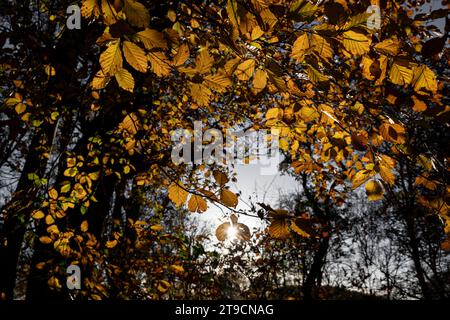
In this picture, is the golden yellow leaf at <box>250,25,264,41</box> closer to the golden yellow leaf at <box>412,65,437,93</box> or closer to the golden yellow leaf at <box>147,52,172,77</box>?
the golden yellow leaf at <box>147,52,172,77</box>

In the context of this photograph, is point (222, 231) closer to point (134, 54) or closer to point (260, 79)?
point (260, 79)

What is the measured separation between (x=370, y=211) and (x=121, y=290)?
19.9 m

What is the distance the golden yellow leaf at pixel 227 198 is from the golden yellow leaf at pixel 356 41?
0.95 m

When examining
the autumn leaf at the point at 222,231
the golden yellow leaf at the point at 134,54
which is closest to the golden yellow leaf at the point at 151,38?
the golden yellow leaf at the point at 134,54

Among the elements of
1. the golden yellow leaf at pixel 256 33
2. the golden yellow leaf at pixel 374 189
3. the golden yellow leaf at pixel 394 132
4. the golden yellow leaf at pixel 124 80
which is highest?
the golden yellow leaf at pixel 256 33

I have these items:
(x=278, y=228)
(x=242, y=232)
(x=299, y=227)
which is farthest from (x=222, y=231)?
(x=299, y=227)

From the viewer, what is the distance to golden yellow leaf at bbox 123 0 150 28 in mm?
1036

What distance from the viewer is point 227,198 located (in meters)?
1.60

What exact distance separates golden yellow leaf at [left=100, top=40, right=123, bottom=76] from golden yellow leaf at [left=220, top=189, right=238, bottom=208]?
83cm

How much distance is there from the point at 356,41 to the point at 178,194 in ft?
4.08

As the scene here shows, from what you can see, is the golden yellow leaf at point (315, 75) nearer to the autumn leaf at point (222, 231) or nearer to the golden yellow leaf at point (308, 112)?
the golden yellow leaf at point (308, 112)

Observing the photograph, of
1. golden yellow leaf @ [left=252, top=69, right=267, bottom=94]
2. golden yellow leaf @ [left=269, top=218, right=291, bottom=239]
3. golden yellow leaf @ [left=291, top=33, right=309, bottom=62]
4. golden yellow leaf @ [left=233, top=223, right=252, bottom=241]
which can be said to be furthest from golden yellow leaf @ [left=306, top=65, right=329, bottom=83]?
golden yellow leaf @ [left=233, top=223, right=252, bottom=241]

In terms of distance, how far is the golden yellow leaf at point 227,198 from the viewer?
5.23ft

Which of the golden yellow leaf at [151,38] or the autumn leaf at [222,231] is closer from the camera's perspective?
the golden yellow leaf at [151,38]
